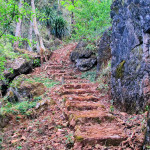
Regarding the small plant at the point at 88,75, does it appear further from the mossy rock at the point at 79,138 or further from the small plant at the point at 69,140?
the mossy rock at the point at 79,138

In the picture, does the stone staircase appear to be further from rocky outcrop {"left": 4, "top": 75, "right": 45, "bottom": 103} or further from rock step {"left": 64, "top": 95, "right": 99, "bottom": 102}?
rocky outcrop {"left": 4, "top": 75, "right": 45, "bottom": 103}

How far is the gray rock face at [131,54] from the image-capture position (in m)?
3.45

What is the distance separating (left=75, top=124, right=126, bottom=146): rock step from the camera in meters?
2.93

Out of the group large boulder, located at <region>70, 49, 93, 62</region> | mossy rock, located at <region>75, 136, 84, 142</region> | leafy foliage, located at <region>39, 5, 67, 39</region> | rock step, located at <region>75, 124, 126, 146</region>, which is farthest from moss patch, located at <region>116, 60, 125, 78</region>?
leafy foliage, located at <region>39, 5, 67, 39</region>

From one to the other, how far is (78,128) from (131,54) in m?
2.50

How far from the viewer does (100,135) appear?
10.0 feet

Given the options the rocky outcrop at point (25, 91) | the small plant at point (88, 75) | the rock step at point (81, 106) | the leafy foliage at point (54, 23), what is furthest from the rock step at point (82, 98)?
the leafy foliage at point (54, 23)

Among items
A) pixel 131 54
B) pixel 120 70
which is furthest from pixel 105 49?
pixel 131 54

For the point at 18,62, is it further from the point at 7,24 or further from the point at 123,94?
the point at 123,94

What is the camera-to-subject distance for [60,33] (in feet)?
57.8

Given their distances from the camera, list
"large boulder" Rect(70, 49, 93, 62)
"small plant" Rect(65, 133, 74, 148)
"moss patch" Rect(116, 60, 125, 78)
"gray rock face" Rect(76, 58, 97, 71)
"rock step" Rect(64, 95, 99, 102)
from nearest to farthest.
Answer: "small plant" Rect(65, 133, 74, 148) → "moss patch" Rect(116, 60, 125, 78) → "rock step" Rect(64, 95, 99, 102) → "gray rock face" Rect(76, 58, 97, 71) → "large boulder" Rect(70, 49, 93, 62)

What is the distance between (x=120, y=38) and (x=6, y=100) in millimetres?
5593

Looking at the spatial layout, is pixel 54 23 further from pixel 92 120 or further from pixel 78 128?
pixel 78 128

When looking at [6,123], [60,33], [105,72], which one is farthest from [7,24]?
[60,33]
